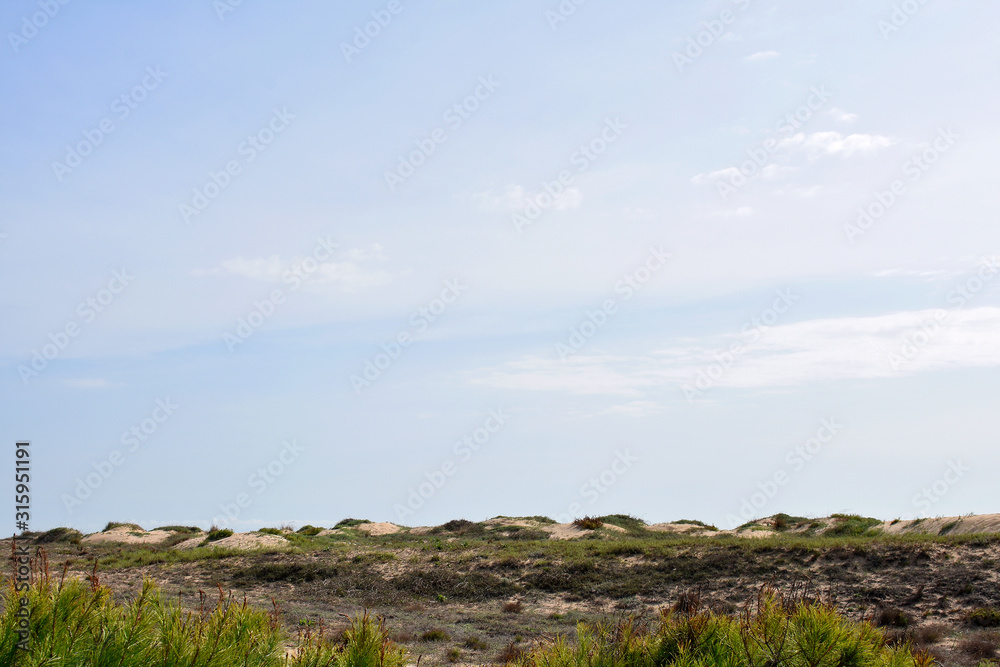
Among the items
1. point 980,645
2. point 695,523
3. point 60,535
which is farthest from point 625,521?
point 60,535

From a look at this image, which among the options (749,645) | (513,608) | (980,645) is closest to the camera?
(749,645)

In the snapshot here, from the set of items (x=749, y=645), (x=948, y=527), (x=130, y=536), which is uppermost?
(x=130, y=536)

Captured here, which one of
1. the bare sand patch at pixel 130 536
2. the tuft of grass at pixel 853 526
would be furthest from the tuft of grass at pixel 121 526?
the tuft of grass at pixel 853 526

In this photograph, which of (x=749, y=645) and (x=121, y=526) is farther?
(x=121, y=526)

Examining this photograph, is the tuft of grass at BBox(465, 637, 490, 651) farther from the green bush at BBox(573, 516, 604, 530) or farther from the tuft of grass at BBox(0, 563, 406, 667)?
the green bush at BBox(573, 516, 604, 530)

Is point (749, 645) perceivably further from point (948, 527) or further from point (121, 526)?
point (121, 526)

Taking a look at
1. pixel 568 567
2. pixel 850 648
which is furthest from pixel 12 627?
pixel 568 567

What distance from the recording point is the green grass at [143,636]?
214 inches

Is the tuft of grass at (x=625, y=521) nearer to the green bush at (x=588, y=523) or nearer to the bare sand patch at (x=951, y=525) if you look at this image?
the green bush at (x=588, y=523)

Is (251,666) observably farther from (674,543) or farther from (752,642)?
(674,543)

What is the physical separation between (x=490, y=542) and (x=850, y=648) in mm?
28435

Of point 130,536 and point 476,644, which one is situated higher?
point 130,536

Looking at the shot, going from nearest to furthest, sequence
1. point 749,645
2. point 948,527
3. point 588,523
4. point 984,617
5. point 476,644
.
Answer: point 749,645, point 476,644, point 984,617, point 948,527, point 588,523

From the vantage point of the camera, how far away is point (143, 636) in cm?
568
